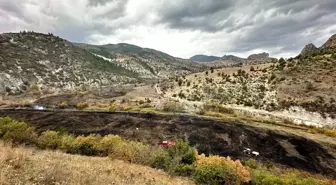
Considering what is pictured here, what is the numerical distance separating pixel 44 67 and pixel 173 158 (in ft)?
346

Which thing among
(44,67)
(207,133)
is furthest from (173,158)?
(44,67)

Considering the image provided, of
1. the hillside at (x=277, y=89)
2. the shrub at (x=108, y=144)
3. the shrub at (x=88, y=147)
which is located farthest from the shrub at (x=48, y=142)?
the hillside at (x=277, y=89)

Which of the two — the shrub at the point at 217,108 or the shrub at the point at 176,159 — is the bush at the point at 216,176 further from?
the shrub at the point at 217,108

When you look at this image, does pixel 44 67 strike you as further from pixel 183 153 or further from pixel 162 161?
pixel 162 161

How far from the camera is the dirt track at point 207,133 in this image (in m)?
28.5

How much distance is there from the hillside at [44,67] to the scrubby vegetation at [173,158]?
64.2 meters

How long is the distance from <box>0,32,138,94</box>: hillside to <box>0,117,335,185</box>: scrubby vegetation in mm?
64206

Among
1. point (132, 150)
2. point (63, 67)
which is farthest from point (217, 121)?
point (63, 67)

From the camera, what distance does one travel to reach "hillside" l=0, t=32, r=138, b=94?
9150 cm

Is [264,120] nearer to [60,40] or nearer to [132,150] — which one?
[132,150]

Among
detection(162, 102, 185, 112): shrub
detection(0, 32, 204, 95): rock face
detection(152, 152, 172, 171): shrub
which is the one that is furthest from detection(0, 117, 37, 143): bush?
detection(0, 32, 204, 95): rock face

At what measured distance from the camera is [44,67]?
11312 centimetres

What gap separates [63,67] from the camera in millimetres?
122188

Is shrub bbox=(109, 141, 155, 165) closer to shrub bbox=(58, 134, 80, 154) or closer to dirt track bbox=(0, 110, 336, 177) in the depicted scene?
shrub bbox=(58, 134, 80, 154)
